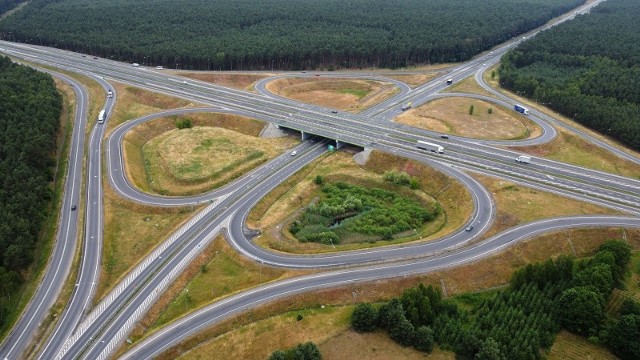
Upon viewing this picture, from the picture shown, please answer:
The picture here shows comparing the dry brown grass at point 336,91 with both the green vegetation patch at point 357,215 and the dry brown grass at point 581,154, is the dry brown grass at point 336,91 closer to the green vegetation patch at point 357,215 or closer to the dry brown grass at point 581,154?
the green vegetation patch at point 357,215

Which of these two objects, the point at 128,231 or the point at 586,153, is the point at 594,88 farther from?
the point at 128,231

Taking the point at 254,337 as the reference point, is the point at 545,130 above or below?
above

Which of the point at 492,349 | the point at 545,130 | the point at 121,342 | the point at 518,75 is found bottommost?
the point at 121,342

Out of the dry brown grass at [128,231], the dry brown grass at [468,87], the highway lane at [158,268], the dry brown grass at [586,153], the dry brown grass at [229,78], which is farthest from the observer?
the dry brown grass at [229,78]

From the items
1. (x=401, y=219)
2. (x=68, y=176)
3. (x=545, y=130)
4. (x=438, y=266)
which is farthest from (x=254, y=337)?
(x=545, y=130)

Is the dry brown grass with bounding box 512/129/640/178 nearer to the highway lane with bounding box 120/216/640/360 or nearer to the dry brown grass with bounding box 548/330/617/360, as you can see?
the highway lane with bounding box 120/216/640/360

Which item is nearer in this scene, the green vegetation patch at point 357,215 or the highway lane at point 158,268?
the highway lane at point 158,268

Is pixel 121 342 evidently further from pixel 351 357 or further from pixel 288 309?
pixel 351 357

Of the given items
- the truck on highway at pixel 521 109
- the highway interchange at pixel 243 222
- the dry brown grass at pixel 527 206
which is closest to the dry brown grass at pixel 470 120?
the truck on highway at pixel 521 109

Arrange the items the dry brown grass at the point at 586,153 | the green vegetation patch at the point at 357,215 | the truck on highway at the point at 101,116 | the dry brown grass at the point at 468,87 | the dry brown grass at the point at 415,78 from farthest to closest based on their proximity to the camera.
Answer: the dry brown grass at the point at 415,78 < the dry brown grass at the point at 468,87 < the truck on highway at the point at 101,116 < the dry brown grass at the point at 586,153 < the green vegetation patch at the point at 357,215
